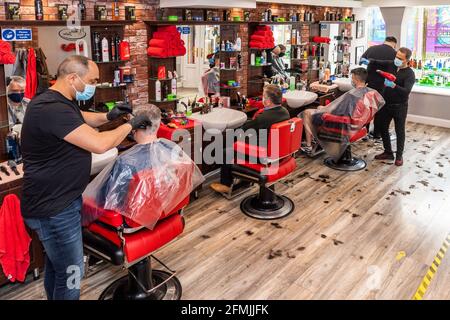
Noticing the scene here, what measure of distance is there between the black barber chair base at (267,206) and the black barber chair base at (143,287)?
1.26 m

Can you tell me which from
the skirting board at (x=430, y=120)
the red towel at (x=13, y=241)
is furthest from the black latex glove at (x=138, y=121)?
the skirting board at (x=430, y=120)

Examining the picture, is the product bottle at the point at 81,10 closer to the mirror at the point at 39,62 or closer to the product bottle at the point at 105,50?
the mirror at the point at 39,62

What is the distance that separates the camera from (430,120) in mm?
7406

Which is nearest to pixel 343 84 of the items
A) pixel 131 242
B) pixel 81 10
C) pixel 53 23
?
pixel 81 10

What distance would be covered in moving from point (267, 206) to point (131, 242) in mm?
1941

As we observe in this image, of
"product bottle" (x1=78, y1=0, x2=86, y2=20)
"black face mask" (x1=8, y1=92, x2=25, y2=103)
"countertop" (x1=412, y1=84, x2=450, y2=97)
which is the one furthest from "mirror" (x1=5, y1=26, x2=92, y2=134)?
"countertop" (x1=412, y1=84, x2=450, y2=97)

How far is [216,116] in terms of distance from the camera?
4477mm

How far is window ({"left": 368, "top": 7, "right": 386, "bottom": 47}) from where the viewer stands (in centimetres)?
827

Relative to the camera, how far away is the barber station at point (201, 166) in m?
2.28

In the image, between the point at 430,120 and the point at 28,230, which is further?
the point at 430,120

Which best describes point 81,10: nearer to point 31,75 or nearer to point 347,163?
point 31,75

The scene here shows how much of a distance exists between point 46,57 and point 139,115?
123cm

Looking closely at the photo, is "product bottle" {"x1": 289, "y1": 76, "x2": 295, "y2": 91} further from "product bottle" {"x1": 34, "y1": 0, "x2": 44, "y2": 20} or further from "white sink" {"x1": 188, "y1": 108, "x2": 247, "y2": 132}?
"product bottle" {"x1": 34, "y1": 0, "x2": 44, "y2": 20}
